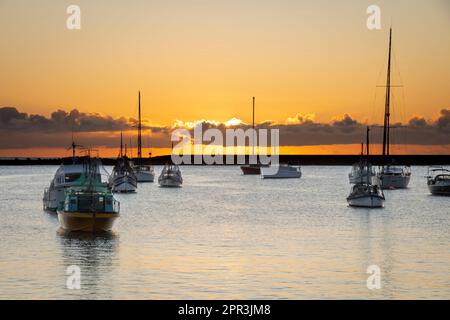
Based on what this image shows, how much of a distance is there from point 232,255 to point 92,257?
759 cm

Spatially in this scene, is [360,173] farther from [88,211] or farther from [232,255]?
[232,255]

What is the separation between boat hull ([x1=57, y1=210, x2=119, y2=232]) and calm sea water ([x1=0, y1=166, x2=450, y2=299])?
0.73m

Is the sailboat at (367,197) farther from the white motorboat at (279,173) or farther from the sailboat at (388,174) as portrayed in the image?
the white motorboat at (279,173)

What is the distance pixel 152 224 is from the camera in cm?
6431

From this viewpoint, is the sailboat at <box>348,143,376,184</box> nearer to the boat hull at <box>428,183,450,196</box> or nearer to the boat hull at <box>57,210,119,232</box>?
the boat hull at <box>428,183,450,196</box>

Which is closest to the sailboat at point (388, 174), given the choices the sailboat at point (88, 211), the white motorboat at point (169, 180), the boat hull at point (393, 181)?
the boat hull at point (393, 181)

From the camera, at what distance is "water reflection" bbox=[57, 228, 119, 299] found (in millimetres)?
33500

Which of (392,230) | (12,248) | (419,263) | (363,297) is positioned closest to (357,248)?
(419,263)

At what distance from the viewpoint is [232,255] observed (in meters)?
44.1

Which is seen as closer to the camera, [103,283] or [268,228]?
[103,283]

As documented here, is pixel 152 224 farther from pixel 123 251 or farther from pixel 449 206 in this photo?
pixel 449 206

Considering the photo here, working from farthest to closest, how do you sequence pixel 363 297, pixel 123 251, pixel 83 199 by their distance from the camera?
pixel 83 199 < pixel 123 251 < pixel 363 297

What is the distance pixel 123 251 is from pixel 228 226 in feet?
61.7

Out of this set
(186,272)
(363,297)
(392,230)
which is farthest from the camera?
(392,230)
